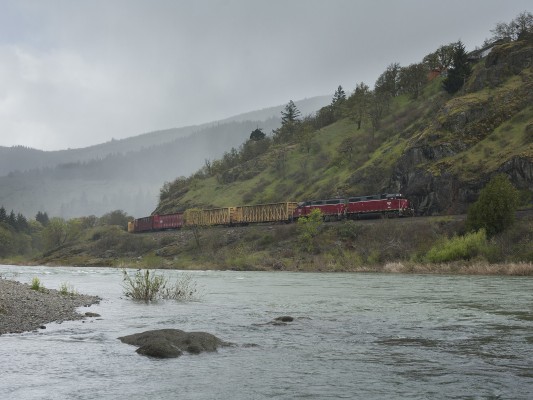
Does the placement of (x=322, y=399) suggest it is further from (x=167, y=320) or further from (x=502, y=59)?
(x=502, y=59)

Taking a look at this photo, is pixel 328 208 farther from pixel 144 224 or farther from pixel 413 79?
pixel 413 79

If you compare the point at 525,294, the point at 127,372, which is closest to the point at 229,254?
the point at 525,294

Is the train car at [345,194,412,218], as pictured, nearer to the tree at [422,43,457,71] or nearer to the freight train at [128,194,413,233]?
the freight train at [128,194,413,233]

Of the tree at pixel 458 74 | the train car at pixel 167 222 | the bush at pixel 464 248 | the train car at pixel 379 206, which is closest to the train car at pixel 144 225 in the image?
the train car at pixel 167 222

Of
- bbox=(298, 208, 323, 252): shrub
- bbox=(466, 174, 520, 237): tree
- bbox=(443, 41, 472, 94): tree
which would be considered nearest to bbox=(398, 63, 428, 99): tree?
bbox=(443, 41, 472, 94): tree

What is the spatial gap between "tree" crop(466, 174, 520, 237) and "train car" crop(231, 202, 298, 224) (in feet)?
138

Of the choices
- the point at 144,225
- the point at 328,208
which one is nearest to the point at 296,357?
the point at 328,208

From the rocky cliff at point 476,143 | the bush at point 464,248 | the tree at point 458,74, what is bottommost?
the bush at point 464,248

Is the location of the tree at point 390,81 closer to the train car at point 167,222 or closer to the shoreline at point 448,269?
the train car at point 167,222

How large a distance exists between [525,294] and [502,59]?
275 ft

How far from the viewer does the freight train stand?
8262 cm

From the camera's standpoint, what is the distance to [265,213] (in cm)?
10638

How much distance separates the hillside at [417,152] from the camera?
8038 cm

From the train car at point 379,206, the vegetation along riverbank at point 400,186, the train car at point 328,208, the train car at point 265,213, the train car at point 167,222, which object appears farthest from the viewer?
the train car at point 167,222
